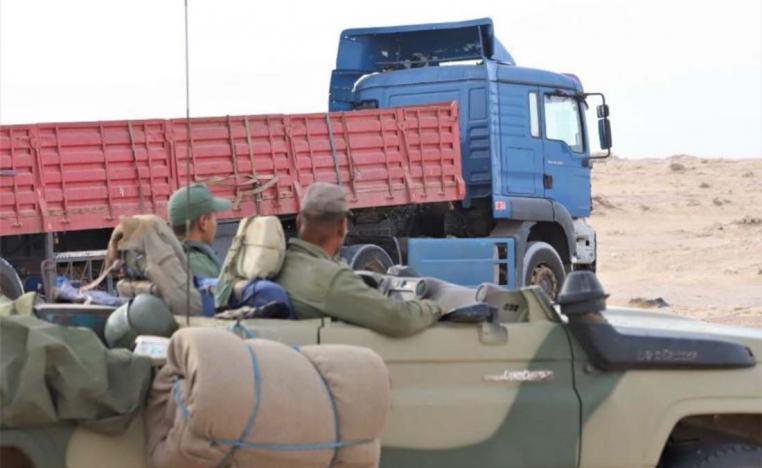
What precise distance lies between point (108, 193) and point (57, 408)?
10844mm

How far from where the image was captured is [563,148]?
1711cm

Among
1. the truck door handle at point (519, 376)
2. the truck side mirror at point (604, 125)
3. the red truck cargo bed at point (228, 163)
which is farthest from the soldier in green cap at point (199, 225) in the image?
Result: the truck side mirror at point (604, 125)

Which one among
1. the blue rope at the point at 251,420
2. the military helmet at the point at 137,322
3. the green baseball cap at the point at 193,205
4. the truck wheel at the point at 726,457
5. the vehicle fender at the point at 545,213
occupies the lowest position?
the vehicle fender at the point at 545,213

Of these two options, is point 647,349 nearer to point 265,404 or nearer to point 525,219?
point 265,404

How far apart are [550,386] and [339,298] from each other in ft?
2.54

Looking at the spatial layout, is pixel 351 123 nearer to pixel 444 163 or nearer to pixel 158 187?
pixel 444 163

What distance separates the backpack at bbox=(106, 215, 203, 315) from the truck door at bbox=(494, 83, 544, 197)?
452 inches

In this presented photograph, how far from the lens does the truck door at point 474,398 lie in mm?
4727

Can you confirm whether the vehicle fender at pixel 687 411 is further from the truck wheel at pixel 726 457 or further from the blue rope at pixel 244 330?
the blue rope at pixel 244 330

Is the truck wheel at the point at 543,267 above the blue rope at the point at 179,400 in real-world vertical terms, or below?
below

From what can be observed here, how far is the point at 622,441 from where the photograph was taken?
16.0 ft

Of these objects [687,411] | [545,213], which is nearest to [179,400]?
[687,411]

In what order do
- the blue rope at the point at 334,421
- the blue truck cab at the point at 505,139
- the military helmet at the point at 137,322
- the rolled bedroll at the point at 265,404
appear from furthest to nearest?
the blue truck cab at the point at 505,139 → the military helmet at the point at 137,322 → the blue rope at the point at 334,421 → the rolled bedroll at the point at 265,404

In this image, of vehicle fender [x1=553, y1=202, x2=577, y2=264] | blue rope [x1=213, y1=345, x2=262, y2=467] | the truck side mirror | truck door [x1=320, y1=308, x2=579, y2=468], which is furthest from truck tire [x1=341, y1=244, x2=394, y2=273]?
blue rope [x1=213, y1=345, x2=262, y2=467]
